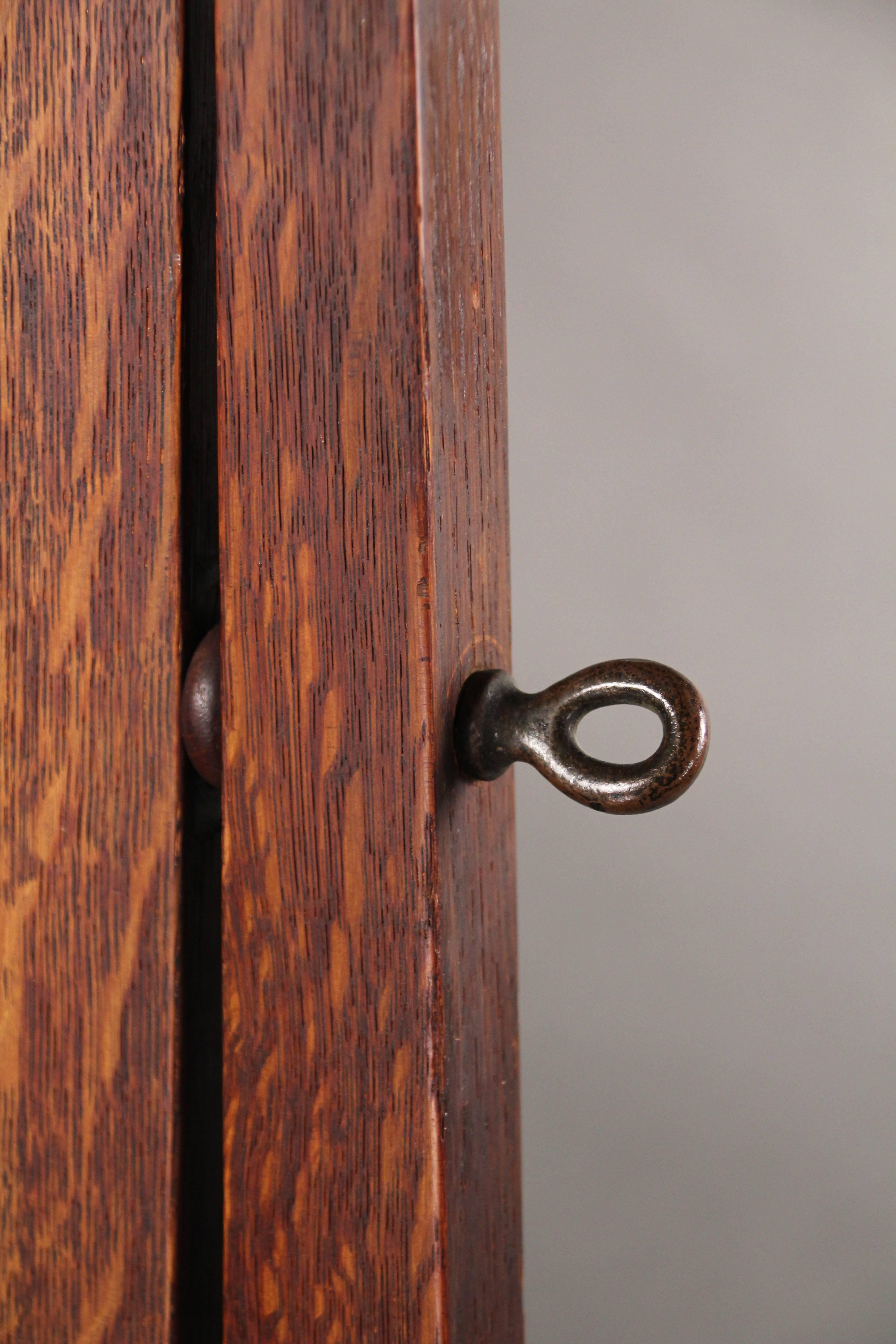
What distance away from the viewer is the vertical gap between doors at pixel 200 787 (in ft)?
0.82

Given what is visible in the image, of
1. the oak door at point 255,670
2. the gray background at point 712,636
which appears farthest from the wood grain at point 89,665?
the gray background at point 712,636

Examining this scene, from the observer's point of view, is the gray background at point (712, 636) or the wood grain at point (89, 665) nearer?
the wood grain at point (89, 665)

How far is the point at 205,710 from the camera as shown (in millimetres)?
239

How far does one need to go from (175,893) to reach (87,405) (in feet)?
0.39

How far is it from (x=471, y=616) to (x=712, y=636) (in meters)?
1.23

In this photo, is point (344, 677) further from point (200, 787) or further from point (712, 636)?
point (712, 636)

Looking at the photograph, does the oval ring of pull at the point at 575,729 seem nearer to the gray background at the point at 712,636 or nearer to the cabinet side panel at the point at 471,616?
the cabinet side panel at the point at 471,616

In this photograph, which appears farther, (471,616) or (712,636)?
(712,636)

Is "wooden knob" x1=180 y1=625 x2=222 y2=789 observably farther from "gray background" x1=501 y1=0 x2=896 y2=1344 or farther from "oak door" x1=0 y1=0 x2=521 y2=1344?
"gray background" x1=501 y1=0 x2=896 y2=1344

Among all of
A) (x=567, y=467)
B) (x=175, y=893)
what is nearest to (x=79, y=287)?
(x=175, y=893)

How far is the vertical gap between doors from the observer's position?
249 mm

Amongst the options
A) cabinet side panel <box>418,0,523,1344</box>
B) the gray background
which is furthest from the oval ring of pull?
the gray background

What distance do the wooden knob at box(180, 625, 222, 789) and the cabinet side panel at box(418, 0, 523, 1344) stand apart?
0.06m

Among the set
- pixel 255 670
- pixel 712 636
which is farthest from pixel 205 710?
pixel 712 636
